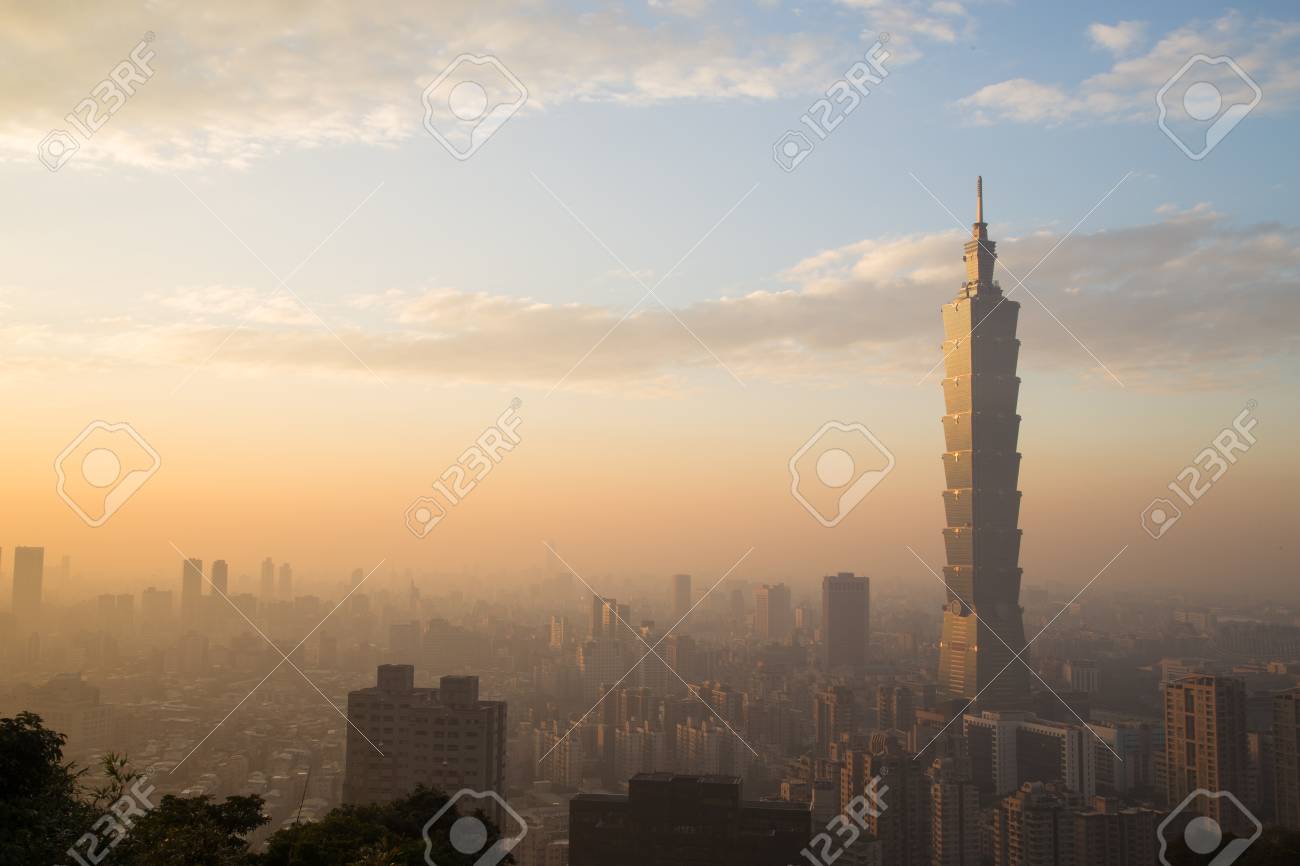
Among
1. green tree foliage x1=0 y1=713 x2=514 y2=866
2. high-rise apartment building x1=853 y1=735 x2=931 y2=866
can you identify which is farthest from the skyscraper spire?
green tree foliage x1=0 y1=713 x2=514 y2=866

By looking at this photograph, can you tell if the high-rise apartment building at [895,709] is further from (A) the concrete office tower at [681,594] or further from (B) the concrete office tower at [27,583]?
(B) the concrete office tower at [27,583]

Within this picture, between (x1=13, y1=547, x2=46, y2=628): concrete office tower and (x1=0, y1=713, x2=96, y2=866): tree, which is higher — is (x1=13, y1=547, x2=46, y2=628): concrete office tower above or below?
Answer: above

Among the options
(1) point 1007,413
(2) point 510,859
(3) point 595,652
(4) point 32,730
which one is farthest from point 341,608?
(4) point 32,730

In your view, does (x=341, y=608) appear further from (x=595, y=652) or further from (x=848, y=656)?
(x=848, y=656)

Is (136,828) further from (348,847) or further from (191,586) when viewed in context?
(191,586)

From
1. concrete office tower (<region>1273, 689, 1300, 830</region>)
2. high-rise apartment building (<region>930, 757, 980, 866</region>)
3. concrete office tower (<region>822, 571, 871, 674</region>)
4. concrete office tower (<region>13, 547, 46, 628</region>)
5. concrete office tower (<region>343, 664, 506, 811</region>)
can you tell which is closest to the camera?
concrete office tower (<region>343, 664, 506, 811</region>)

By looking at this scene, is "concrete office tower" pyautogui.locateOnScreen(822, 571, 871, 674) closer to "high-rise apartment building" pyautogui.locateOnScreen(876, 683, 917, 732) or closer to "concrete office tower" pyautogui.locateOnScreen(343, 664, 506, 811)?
"high-rise apartment building" pyautogui.locateOnScreen(876, 683, 917, 732)

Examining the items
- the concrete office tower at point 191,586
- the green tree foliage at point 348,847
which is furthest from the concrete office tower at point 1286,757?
the concrete office tower at point 191,586
